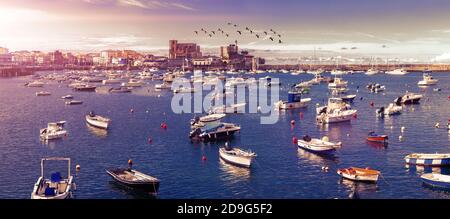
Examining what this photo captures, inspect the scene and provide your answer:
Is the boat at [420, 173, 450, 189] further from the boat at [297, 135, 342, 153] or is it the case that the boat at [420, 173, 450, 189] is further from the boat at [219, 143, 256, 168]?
the boat at [219, 143, 256, 168]

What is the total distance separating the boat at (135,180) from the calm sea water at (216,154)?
29 centimetres

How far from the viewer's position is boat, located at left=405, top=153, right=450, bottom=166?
1700 cm

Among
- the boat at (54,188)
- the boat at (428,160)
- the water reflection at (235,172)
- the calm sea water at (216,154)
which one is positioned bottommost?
the water reflection at (235,172)

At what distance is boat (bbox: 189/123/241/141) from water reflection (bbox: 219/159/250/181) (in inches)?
201

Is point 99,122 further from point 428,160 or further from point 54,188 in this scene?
point 428,160

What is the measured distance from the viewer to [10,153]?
19.3 m

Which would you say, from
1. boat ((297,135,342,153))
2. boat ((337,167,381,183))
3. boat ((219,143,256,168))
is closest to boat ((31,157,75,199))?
boat ((219,143,256,168))

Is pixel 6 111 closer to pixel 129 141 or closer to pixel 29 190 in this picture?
pixel 129 141

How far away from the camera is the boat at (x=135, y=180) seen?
14000 millimetres

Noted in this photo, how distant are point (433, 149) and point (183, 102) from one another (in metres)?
27.5

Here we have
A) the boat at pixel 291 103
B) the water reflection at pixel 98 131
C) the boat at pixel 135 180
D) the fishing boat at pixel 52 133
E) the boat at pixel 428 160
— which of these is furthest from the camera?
the boat at pixel 291 103

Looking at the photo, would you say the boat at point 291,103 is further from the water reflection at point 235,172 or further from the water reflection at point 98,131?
the water reflection at point 235,172

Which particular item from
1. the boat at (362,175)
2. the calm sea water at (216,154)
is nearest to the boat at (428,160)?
the calm sea water at (216,154)

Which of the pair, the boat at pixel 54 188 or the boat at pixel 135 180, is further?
the boat at pixel 135 180
